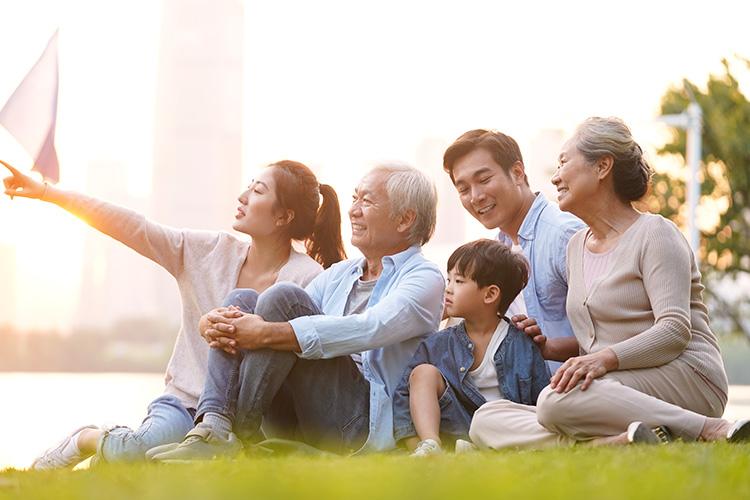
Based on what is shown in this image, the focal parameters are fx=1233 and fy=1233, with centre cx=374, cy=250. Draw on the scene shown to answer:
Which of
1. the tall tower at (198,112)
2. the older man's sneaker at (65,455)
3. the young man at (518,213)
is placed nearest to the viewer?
the older man's sneaker at (65,455)

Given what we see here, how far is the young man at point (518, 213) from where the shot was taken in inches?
202

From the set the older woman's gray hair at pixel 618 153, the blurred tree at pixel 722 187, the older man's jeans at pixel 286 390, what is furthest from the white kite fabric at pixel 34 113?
the blurred tree at pixel 722 187

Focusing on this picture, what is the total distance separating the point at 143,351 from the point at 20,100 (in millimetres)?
52604

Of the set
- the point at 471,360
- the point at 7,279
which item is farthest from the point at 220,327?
the point at 7,279

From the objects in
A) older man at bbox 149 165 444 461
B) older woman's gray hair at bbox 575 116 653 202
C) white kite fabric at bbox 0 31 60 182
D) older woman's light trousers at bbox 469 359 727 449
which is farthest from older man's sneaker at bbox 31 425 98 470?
older woman's gray hair at bbox 575 116 653 202

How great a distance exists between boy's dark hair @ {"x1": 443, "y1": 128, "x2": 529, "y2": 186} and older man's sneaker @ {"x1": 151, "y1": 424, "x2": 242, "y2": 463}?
1.70m

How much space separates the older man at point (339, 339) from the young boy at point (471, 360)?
9 cm

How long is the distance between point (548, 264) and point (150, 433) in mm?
1759

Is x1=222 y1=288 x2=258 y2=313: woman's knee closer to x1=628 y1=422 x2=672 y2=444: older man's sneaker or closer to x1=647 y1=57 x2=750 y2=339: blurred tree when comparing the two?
x1=628 y1=422 x2=672 y2=444: older man's sneaker

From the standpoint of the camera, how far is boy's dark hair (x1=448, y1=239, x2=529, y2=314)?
491cm

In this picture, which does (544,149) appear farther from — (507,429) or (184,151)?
(507,429)

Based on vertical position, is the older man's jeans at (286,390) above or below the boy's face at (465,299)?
below

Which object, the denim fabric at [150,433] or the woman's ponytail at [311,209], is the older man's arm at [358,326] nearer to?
the denim fabric at [150,433]

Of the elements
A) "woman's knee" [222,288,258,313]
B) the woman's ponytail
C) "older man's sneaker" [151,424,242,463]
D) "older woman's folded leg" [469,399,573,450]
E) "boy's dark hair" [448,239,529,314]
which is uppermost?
the woman's ponytail
